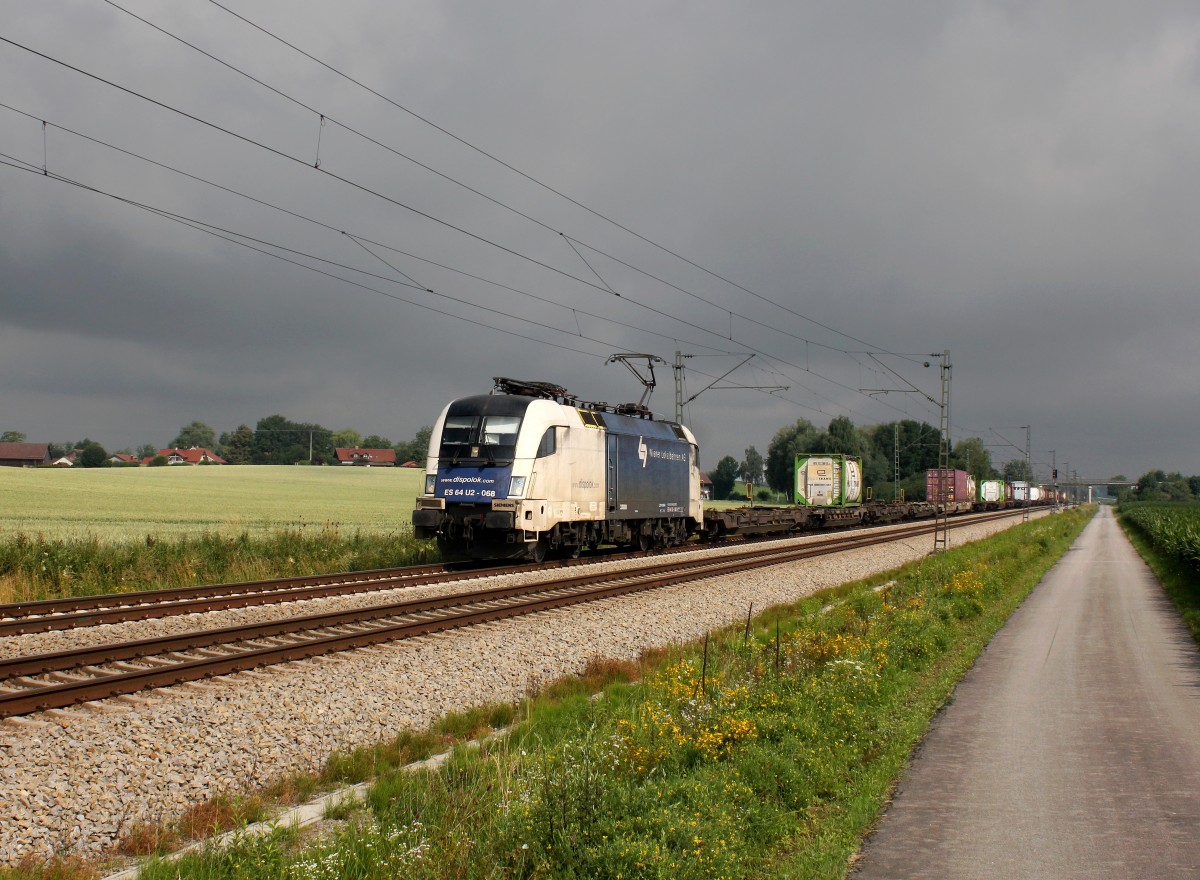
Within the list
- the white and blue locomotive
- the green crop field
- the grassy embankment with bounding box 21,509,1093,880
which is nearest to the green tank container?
the green crop field

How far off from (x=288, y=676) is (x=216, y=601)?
5.23 meters

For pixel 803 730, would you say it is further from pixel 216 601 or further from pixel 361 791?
pixel 216 601

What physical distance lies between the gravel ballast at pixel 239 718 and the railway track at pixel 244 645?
20 cm

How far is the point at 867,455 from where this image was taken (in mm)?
117125

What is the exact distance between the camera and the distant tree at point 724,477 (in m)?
145

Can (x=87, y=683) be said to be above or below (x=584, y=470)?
below

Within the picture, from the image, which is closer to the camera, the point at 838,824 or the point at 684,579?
the point at 838,824

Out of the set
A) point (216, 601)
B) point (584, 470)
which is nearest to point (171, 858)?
point (216, 601)

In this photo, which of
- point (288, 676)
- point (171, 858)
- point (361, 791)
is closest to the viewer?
point (171, 858)

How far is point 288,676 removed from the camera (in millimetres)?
10242

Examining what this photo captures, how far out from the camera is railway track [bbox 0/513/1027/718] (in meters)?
9.04

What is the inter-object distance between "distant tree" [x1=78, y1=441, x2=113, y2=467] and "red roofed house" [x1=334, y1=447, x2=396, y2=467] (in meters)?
34.8

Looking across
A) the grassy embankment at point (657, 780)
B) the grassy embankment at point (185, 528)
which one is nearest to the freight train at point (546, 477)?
the grassy embankment at point (185, 528)

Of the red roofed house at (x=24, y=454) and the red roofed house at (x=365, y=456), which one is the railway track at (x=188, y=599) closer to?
the red roofed house at (x=24, y=454)
